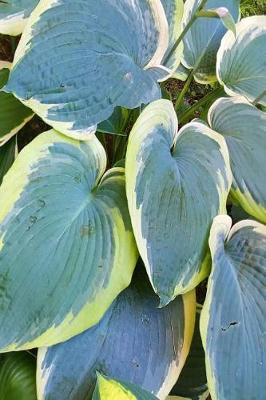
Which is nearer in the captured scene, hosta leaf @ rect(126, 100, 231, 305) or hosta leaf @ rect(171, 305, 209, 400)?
hosta leaf @ rect(126, 100, 231, 305)

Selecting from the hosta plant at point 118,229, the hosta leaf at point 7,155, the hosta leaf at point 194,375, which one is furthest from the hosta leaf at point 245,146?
the hosta leaf at point 7,155

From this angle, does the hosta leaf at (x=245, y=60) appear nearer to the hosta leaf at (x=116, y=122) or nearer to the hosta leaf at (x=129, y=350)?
the hosta leaf at (x=116, y=122)

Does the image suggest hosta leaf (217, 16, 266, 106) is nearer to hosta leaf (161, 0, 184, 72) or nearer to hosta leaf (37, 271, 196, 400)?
hosta leaf (161, 0, 184, 72)

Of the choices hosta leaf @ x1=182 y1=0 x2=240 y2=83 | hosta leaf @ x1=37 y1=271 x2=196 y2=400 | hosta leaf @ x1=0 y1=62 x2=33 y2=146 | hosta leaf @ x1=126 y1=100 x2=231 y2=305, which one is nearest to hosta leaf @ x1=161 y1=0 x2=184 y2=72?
hosta leaf @ x1=182 y1=0 x2=240 y2=83

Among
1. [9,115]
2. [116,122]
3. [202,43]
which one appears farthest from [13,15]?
[202,43]

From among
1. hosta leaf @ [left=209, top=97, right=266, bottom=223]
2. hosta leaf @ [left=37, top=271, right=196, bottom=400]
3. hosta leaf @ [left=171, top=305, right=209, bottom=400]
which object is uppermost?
hosta leaf @ [left=209, top=97, right=266, bottom=223]

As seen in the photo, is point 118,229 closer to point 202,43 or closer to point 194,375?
point 194,375
